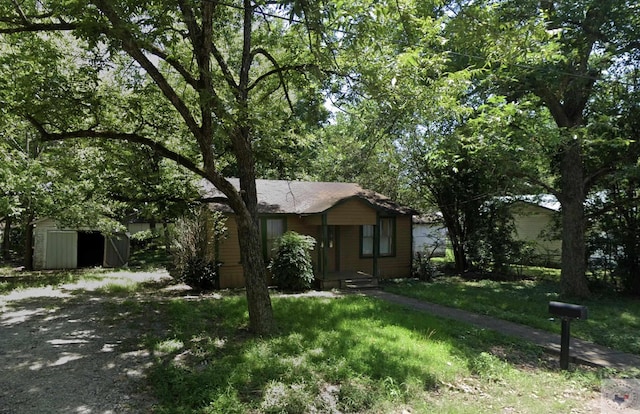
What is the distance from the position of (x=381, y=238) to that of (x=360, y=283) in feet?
9.14

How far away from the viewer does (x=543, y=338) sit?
7.39 meters

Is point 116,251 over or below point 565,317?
below

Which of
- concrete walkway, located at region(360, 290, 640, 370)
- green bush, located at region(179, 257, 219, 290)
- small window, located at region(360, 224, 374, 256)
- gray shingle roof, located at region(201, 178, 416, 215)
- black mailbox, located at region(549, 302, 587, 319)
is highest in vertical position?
gray shingle roof, located at region(201, 178, 416, 215)

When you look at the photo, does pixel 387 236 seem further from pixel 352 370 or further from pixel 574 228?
pixel 352 370

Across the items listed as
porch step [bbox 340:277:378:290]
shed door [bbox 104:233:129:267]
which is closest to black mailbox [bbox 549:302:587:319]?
porch step [bbox 340:277:378:290]

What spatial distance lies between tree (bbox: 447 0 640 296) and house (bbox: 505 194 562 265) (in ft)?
8.89

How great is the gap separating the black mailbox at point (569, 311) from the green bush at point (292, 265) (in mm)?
7228

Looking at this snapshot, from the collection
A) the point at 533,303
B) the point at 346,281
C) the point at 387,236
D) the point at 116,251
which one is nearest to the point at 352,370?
the point at 533,303

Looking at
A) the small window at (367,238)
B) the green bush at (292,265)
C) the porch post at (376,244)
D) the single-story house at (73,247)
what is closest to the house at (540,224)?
the porch post at (376,244)

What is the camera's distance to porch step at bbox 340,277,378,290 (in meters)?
13.1

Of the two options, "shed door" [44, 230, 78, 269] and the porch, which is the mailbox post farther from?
"shed door" [44, 230, 78, 269]

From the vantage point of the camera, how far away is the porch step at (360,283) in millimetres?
13070

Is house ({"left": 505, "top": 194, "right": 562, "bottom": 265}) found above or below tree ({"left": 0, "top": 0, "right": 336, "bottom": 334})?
below

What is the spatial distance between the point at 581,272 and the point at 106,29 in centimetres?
1263
